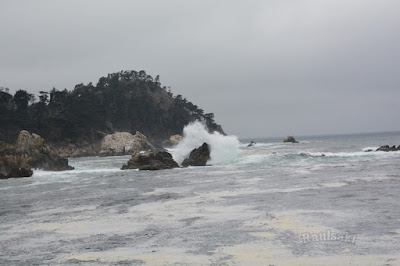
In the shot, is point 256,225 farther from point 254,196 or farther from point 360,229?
point 254,196

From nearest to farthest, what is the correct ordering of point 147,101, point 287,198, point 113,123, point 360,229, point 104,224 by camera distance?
point 360,229 → point 104,224 → point 287,198 → point 113,123 → point 147,101

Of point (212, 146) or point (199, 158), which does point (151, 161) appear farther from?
point (212, 146)

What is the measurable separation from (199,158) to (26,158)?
18.0m

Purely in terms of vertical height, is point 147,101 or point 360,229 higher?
point 147,101

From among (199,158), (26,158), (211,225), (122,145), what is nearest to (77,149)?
(122,145)

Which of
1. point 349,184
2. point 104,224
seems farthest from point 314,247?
point 349,184

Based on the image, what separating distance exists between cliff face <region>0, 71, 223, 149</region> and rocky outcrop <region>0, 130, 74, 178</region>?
190 ft

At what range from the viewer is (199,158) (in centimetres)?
4741

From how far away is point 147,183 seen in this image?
29.2 meters

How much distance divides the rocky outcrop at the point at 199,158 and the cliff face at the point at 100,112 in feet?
211

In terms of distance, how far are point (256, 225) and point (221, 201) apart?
580 cm

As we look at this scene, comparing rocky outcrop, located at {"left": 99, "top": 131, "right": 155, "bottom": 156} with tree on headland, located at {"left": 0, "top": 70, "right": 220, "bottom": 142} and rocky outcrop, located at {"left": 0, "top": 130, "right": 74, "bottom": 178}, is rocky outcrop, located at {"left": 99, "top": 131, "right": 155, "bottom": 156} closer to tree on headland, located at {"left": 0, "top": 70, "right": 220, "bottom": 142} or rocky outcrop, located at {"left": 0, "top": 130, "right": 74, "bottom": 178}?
tree on headland, located at {"left": 0, "top": 70, "right": 220, "bottom": 142}

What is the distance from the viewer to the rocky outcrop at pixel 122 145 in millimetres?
96312

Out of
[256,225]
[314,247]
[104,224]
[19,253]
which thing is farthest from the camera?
[104,224]
